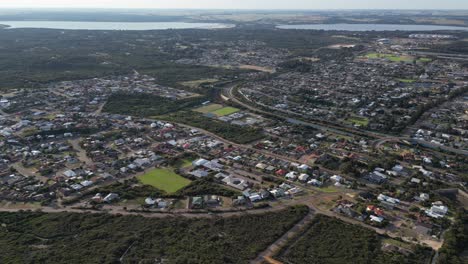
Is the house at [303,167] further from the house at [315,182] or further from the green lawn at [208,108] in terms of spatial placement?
the green lawn at [208,108]

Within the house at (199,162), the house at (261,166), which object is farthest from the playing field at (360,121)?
the house at (199,162)

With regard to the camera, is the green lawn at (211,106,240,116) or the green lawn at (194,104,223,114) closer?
the green lawn at (211,106,240,116)

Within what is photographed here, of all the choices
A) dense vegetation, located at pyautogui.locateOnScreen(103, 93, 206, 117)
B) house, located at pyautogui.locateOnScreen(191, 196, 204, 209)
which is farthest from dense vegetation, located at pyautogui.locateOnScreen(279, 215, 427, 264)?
dense vegetation, located at pyautogui.locateOnScreen(103, 93, 206, 117)

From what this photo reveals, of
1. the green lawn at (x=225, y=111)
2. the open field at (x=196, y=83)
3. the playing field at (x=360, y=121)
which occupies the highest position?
the open field at (x=196, y=83)

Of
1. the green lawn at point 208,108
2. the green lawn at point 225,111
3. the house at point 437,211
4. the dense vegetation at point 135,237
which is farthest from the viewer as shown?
the green lawn at point 208,108

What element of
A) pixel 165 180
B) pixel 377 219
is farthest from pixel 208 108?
pixel 377 219

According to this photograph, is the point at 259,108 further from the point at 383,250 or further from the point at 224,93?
the point at 383,250

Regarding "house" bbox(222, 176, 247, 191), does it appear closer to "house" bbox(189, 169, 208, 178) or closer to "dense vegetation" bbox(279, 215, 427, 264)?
"house" bbox(189, 169, 208, 178)
